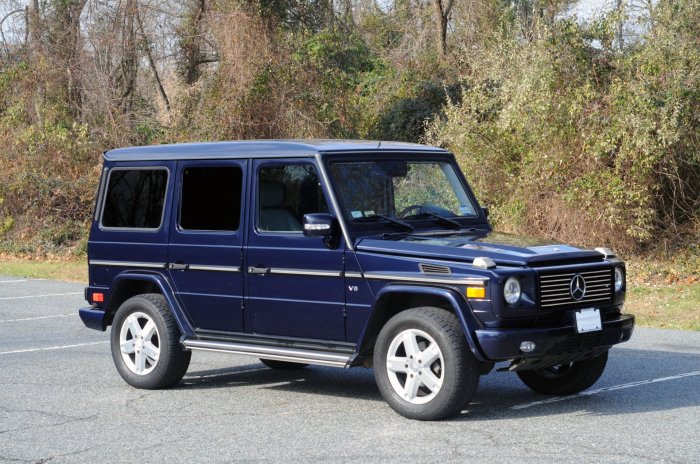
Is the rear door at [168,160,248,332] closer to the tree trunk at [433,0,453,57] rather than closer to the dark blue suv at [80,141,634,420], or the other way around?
the dark blue suv at [80,141,634,420]

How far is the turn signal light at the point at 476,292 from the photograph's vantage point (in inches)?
283

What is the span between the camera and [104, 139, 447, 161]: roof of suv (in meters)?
8.44

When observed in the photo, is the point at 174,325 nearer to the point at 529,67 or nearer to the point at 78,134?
the point at 529,67

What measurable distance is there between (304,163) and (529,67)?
10853 millimetres

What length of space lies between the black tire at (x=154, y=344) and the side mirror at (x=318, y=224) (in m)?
1.71

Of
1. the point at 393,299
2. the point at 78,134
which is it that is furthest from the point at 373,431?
the point at 78,134

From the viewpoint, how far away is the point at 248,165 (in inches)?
341

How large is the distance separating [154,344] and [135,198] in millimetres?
1283

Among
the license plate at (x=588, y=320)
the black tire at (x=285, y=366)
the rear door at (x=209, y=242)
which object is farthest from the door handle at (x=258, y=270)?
the license plate at (x=588, y=320)

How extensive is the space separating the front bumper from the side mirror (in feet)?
4.61

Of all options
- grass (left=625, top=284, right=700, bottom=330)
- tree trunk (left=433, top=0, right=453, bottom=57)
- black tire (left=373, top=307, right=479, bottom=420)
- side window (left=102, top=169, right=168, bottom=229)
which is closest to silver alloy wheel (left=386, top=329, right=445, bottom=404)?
black tire (left=373, top=307, right=479, bottom=420)

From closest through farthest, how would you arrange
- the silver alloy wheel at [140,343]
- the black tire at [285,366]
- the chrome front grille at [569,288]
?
the chrome front grille at [569,288] < the silver alloy wheel at [140,343] < the black tire at [285,366]

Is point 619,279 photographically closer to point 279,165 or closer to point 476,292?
point 476,292

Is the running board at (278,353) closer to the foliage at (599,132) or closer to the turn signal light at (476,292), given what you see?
the turn signal light at (476,292)
